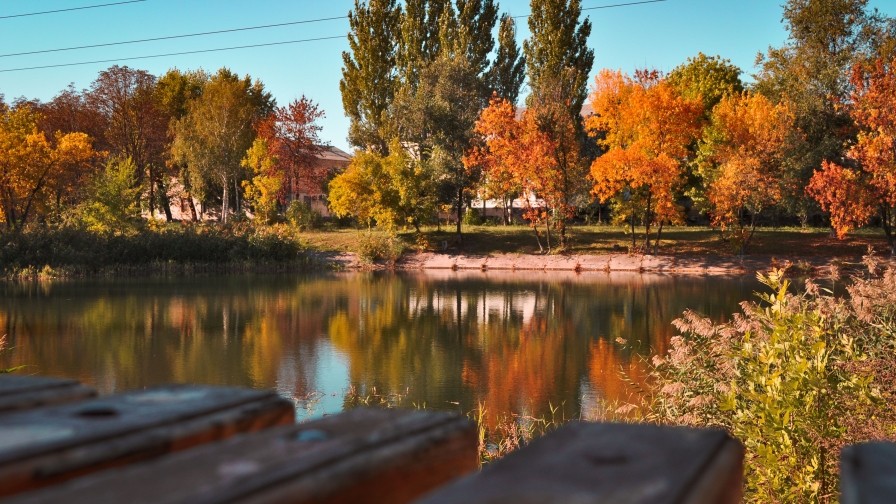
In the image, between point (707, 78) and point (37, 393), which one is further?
point (707, 78)

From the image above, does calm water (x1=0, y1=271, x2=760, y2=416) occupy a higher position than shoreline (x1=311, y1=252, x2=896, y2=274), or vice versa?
shoreline (x1=311, y1=252, x2=896, y2=274)

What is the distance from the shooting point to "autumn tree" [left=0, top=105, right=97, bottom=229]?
37.2m

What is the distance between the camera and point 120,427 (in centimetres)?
89

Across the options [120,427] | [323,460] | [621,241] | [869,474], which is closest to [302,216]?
[621,241]

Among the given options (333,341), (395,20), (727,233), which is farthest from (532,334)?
(395,20)

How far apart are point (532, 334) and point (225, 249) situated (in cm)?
2112

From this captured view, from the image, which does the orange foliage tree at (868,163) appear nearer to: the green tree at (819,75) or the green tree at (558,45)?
the green tree at (819,75)

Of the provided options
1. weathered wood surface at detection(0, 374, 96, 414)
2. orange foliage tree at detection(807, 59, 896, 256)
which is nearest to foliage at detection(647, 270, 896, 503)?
weathered wood surface at detection(0, 374, 96, 414)

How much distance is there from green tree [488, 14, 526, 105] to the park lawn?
7747mm

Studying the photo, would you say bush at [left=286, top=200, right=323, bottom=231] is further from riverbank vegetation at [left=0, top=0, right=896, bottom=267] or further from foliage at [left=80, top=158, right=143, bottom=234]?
foliage at [left=80, top=158, right=143, bottom=234]

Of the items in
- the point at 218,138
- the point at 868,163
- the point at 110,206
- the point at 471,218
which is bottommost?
the point at 471,218

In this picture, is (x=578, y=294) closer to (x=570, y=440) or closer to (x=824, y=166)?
(x=824, y=166)

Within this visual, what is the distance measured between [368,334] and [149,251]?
1963 centimetres

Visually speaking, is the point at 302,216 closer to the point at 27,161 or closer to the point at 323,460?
the point at 27,161
